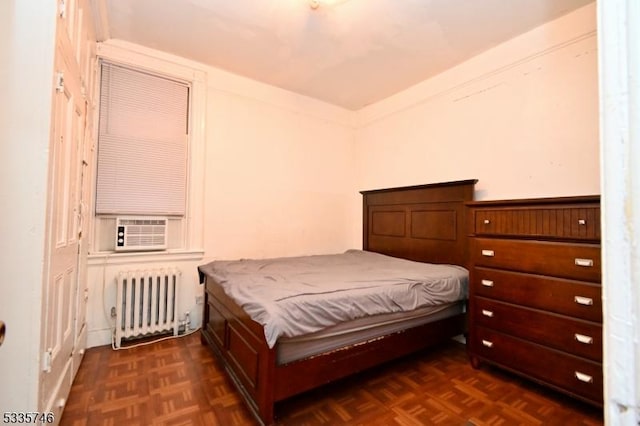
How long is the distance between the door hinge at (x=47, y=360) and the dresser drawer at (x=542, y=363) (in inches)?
105

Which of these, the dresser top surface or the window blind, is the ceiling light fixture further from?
the dresser top surface

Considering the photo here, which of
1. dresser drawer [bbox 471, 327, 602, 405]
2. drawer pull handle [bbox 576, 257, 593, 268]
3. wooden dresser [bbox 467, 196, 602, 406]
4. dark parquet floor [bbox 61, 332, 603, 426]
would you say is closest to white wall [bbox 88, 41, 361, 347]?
dark parquet floor [bbox 61, 332, 603, 426]

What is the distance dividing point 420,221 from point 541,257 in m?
1.39

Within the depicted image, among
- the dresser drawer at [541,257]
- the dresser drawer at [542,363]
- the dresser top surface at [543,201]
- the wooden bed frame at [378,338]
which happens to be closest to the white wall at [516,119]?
the wooden bed frame at [378,338]

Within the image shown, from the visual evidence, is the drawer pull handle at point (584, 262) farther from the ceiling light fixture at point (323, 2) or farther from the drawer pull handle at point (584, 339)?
the ceiling light fixture at point (323, 2)

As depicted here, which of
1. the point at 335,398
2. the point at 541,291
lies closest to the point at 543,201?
the point at 541,291

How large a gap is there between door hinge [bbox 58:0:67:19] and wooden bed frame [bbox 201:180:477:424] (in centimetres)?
175

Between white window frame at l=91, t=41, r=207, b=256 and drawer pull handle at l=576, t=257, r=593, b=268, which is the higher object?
white window frame at l=91, t=41, r=207, b=256

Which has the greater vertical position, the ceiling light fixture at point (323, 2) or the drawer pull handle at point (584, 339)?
the ceiling light fixture at point (323, 2)

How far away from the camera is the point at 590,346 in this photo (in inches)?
69.8

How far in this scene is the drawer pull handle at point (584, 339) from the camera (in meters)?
1.77

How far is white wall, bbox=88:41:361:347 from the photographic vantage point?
118 inches

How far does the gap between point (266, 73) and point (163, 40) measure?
104cm

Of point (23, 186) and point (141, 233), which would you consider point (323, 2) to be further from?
point (141, 233)
